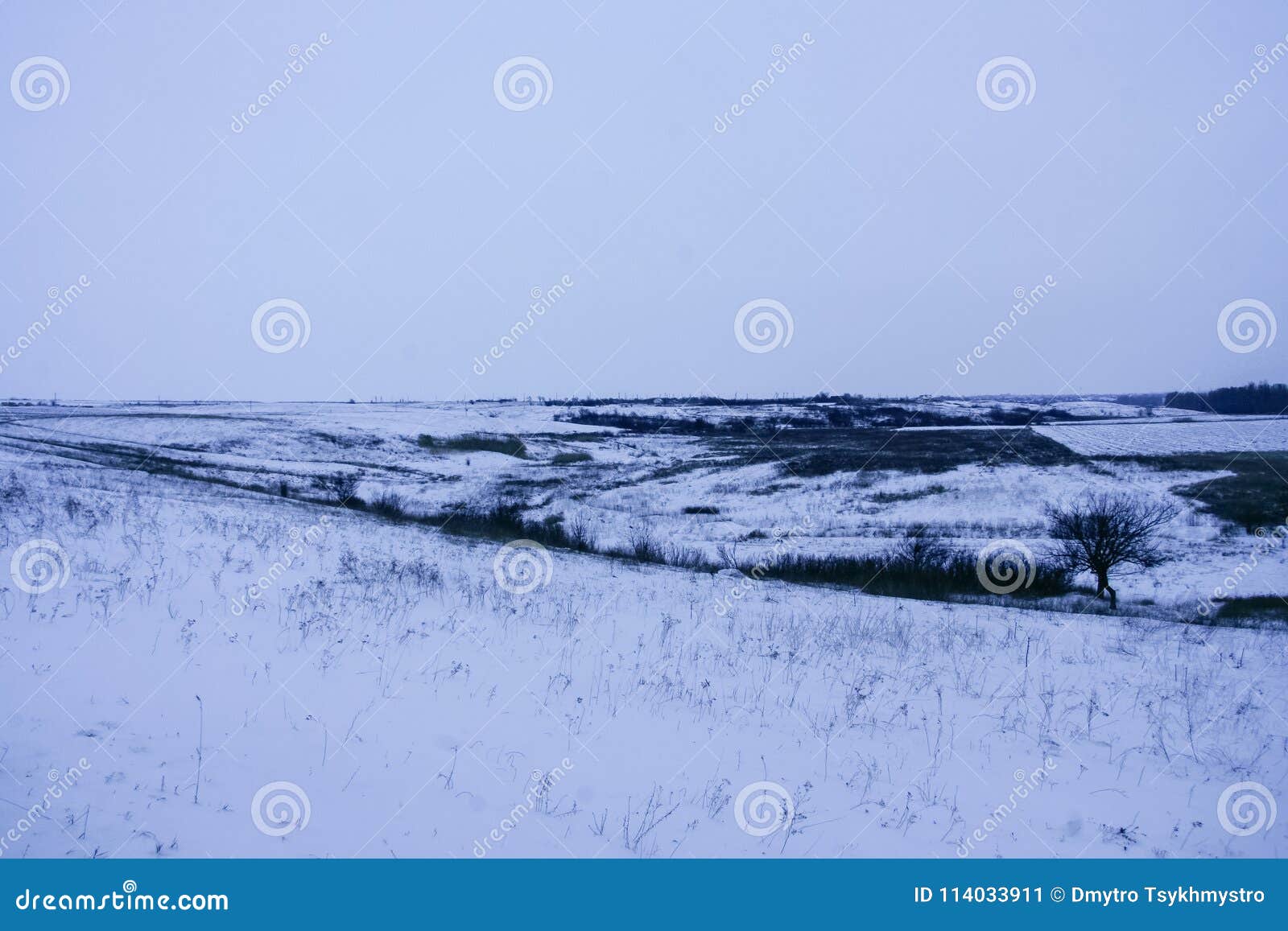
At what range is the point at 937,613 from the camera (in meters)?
13.6

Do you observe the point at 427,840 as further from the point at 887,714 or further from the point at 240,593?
the point at 240,593

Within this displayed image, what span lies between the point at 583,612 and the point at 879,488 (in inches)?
1087

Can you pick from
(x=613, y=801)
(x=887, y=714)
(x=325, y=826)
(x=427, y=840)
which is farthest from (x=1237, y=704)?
(x=325, y=826)
